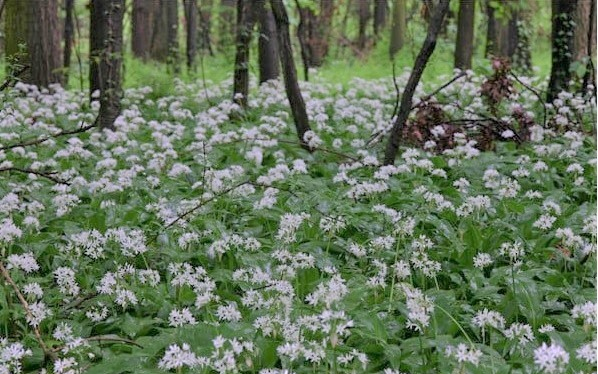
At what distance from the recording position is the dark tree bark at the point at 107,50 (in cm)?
686

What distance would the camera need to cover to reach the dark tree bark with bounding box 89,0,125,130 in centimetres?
686

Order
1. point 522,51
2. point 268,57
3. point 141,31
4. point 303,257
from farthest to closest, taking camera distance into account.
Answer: point 141,31 < point 522,51 < point 268,57 < point 303,257

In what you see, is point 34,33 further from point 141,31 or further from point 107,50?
point 141,31

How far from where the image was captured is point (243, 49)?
791 cm

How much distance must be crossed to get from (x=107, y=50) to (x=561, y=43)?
15.1ft

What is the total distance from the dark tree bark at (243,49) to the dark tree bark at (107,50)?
1376 mm

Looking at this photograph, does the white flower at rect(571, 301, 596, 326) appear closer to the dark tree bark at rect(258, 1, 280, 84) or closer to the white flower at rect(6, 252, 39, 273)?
the white flower at rect(6, 252, 39, 273)

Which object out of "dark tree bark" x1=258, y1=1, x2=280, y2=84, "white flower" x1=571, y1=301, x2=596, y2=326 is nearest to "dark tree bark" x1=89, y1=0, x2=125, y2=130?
"dark tree bark" x1=258, y1=1, x2=280, y2=84

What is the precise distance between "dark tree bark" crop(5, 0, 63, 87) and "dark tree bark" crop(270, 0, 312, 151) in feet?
11.5

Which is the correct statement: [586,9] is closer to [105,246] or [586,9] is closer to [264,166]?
[264,166]

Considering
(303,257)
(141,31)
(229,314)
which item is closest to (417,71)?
(303,257)

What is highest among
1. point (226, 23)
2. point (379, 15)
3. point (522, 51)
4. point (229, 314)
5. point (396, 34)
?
point (379, 15)

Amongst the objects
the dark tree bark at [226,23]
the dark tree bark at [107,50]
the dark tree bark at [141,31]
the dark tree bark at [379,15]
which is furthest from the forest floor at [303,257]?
the dark tree bark at [379,15]

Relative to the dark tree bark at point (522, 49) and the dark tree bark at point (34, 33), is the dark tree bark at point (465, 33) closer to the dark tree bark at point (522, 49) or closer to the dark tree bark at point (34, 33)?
the dark tree bark at point (522, 49)
